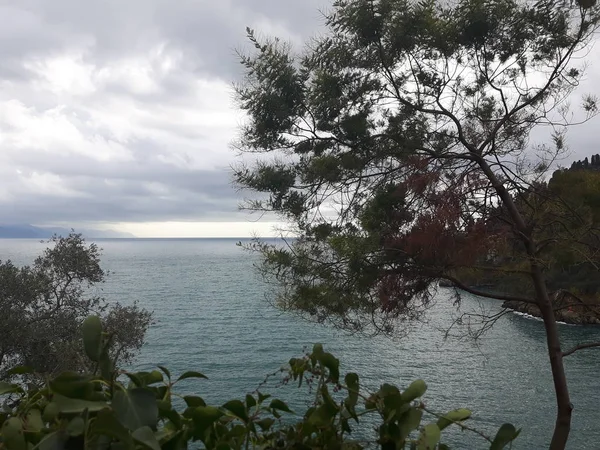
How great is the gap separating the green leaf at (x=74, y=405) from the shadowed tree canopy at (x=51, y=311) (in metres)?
9.88

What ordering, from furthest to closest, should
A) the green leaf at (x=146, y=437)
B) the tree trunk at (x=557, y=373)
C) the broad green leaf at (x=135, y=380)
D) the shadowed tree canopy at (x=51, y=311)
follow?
the shadowed tree canopy at (x=51, y=311), the tree trunk at (x=557, y=373), the broad green leaf at (x=135, y=380), the green leaf at (x=146, y=437)

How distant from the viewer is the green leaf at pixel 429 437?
896 millimetres

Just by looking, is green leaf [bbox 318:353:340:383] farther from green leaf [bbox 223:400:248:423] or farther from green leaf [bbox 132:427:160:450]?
green leaf [bbox 132:427:160:450]

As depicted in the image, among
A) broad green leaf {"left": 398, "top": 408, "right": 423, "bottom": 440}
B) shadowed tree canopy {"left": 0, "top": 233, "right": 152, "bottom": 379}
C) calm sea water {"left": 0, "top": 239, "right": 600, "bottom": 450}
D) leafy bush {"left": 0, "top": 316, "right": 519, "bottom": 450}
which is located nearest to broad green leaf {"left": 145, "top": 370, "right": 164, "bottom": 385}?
leafy bush {"left": 0, "top": 316, "right": 519, "bottom": 450}

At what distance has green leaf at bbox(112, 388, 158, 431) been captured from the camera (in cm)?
67

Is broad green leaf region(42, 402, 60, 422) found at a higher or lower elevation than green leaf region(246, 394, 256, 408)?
higher

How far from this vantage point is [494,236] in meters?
5.77

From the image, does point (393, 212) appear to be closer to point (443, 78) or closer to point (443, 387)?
point (443, 78)

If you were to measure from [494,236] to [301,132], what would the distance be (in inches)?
113

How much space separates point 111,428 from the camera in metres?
0.64

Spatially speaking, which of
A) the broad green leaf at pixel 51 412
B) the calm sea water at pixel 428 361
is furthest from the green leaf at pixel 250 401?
the calm sea water at pixel 428 361

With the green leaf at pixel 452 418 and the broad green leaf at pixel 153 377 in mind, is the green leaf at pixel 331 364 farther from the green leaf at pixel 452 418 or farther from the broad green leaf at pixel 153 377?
the broad green leaf at pixel 153 377

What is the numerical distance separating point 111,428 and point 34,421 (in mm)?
237

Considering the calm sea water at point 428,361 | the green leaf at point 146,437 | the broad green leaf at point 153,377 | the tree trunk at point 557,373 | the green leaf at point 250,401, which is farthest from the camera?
the calm sea water at point 428,361
